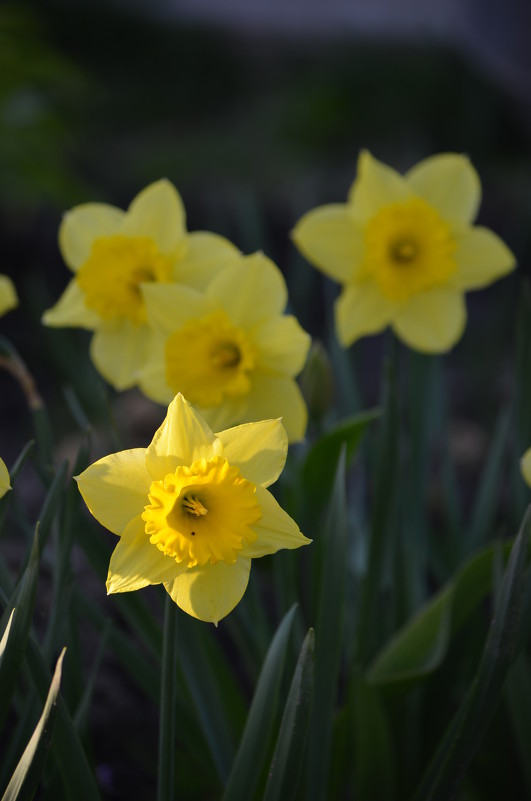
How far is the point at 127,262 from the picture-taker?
0.94 metres

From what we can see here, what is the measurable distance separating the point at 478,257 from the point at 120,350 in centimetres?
47

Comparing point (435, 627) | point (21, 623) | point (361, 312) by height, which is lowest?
point (435, 627)

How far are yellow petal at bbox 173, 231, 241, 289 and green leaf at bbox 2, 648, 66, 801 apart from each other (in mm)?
495

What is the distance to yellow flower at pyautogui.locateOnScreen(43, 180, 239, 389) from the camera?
95cm

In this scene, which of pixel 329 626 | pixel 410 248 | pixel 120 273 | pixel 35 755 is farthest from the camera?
pixel 410 248

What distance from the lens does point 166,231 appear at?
0.98m

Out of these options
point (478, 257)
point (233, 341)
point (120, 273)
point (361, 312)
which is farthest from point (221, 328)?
point (478, 257)

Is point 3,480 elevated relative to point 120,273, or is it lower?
lower

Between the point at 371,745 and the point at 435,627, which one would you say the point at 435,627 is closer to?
the point at 435,627

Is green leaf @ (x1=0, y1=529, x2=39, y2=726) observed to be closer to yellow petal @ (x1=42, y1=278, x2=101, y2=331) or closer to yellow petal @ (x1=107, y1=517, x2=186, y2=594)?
→ yellow petal @ (x1=107, y1=517, x2=186, y2=594)

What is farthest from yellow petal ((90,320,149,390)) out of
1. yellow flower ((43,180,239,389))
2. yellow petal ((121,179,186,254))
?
yellow petal ((121,179,186,254))

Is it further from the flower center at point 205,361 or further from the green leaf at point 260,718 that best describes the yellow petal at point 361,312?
the green leaf at point 260,718

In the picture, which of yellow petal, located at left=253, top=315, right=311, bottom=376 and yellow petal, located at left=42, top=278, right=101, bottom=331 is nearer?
yellow petal, located at left=253, top=315, right=311, bottom=376

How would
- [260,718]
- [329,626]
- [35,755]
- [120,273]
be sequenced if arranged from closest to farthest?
[35,755] → [260,718] → [329,626] → [120,273]
